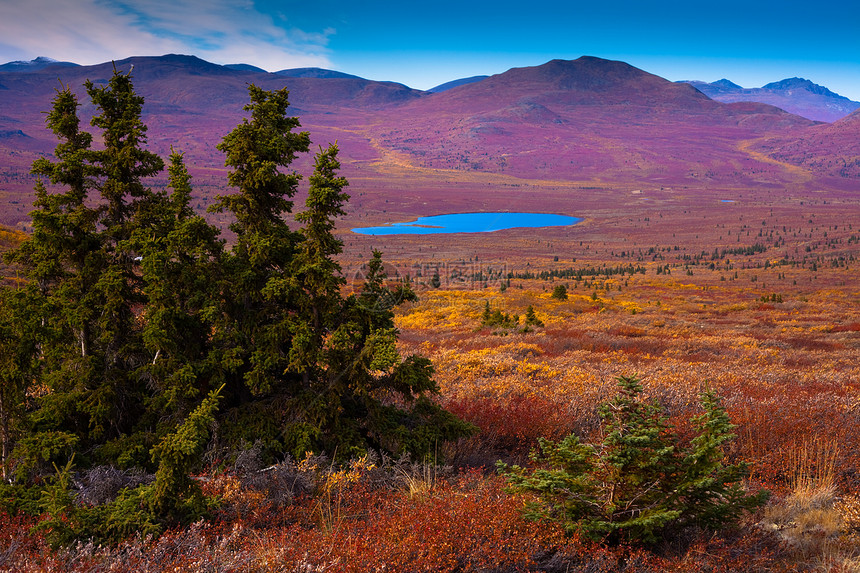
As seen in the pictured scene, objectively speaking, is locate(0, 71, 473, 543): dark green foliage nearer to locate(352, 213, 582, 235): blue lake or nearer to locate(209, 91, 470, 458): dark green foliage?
locate(209, 91, 470, 458): dark green foliage

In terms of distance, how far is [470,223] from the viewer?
11312 centimetres

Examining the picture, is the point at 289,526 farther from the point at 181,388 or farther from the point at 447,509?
the point at 181,388

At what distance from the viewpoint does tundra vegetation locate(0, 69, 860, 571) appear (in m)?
3.09

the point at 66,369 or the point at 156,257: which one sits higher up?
the point at 156,257

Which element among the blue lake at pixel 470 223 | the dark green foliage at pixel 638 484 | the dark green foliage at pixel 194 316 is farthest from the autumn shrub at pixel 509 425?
the blue lake at pixel 470 223

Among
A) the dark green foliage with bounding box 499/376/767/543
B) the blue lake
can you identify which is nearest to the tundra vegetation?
the dark green foliage with bounding box 499/376/767/543

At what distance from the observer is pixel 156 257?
4.43 m

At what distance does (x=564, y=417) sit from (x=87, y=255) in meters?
5.58

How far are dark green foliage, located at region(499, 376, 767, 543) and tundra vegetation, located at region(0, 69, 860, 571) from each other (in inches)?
0.7

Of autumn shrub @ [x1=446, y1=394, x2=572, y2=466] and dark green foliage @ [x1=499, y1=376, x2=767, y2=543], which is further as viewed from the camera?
autumn shrub @ [x1=446, y1=394, x2=572, y2=466]

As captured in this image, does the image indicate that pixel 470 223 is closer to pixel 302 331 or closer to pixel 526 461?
pixel 526 461

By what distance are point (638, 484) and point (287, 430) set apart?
3.00 meters

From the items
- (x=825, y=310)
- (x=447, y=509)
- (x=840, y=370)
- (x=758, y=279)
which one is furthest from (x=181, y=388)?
(x=758, y=279)

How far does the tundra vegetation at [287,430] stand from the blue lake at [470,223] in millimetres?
89680
